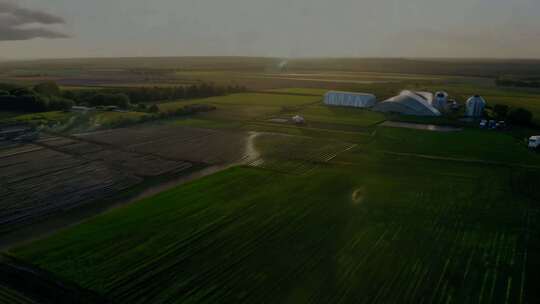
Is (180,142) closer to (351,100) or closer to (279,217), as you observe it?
(279,217)

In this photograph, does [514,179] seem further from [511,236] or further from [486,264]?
[486,264]

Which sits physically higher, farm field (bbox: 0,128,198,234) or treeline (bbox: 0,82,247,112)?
treeline (bbox: 0,82,247,112)

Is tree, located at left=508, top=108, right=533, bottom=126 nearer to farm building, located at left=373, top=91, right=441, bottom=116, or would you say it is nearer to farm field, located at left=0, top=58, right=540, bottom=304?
farm field, located at left=0, top=58, right=540, bottom=304

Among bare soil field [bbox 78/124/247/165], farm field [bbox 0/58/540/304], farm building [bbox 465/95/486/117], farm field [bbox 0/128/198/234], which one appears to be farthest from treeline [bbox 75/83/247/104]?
farm building [bbox 465/95/486/117]

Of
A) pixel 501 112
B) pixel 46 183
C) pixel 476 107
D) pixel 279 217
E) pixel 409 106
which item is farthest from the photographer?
pixel 409 106

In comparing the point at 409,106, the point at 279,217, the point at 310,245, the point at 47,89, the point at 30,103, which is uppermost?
the point at 47,89

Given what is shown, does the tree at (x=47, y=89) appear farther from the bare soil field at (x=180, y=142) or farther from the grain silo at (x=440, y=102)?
the grain silo at (x=440, y=102)

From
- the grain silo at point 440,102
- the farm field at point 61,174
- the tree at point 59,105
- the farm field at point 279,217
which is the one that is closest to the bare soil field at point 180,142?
the farm field at point 279,217

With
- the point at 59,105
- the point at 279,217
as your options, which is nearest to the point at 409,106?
the point at 279,217

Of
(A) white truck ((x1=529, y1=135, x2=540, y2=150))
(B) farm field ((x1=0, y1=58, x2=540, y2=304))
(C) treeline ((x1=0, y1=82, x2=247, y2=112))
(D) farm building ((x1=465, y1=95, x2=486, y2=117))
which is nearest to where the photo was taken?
(B) farm field ((x1=0, y1=58, x2=540, y2=304))
